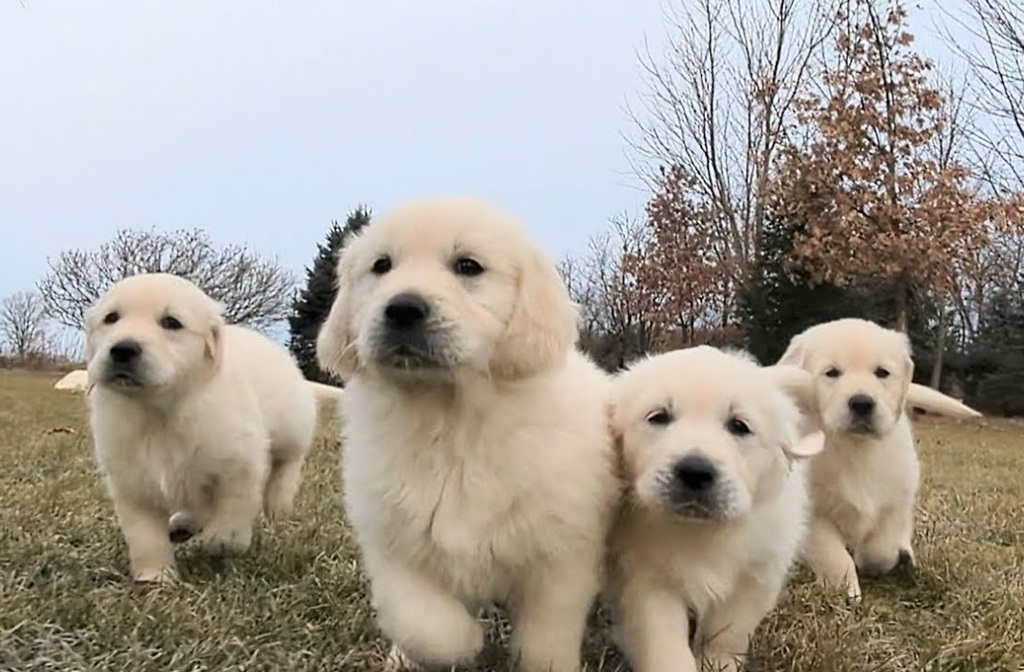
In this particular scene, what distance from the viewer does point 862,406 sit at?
4.00 m

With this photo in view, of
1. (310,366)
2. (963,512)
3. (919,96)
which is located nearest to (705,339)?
(919,96)

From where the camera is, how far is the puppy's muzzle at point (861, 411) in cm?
400

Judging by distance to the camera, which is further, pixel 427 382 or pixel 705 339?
pixel 705 339

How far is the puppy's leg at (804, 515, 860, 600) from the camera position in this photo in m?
3.68

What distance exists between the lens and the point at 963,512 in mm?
5871

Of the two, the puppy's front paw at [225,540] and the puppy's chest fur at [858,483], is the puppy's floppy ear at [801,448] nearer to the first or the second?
the puppy's chest fur at [858,483]

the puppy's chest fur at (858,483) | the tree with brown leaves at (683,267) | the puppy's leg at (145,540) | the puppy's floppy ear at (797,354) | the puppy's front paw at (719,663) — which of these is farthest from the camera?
the tree with brown leaves at (683,267)

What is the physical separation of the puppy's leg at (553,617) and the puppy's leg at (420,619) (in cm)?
12

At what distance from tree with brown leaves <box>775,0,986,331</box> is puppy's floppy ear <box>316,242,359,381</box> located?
22018 millimetres

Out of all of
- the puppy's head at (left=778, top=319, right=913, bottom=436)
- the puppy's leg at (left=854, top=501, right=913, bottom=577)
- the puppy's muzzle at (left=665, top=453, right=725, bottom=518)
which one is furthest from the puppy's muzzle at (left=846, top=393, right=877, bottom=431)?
the puppy's muzzle at (left=665, top=453, right=725, bottom=518)

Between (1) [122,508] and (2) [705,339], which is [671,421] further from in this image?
(2) [705,339]

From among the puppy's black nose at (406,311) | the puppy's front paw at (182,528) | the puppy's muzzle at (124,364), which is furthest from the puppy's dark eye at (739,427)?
the puppy's front paw at (182,528)

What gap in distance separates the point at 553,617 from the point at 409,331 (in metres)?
0.74

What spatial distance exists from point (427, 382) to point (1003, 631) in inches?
72.9
